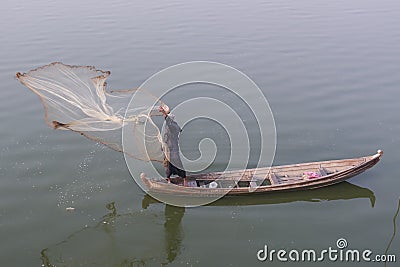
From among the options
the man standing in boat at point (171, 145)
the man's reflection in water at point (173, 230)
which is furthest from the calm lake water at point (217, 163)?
the man standing in boat at point (171, 145)

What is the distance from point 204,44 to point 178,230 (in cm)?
1165

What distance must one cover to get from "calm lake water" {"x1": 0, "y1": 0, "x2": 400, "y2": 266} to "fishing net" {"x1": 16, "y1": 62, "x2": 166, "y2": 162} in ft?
4.40

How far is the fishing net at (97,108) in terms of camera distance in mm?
8469

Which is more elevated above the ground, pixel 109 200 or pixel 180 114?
pixel 180 114

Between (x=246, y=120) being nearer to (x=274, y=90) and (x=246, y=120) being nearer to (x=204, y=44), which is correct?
(x=274, y=90)

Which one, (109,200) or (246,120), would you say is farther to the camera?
(246,120)

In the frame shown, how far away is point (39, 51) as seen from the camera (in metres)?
17.5

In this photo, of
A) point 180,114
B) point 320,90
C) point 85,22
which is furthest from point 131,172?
point 85,22

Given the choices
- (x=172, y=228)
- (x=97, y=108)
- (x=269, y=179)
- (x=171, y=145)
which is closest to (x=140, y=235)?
(x=172, y=228)

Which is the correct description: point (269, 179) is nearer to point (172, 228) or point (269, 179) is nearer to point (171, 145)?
point (171, 145)

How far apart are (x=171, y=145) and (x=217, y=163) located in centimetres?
189

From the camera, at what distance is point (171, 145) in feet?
28.9

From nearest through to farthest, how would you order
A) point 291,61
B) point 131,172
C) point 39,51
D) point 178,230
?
1. point 178,230
2. point 131,172
3. point 291,61
4. point 39,51

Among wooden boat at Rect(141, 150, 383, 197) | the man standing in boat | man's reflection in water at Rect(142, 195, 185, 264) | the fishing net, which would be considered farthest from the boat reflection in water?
the fishing net
